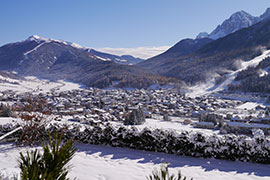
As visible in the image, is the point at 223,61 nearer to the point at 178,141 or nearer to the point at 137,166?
the point at 178,141

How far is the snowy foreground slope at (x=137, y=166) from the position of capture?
628cm

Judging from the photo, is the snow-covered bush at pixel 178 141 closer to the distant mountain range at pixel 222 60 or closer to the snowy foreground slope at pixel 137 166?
the snowy foreground slope at pixel 137 166

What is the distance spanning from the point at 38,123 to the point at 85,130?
2418 mm

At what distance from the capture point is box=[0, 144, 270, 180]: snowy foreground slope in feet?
20.6

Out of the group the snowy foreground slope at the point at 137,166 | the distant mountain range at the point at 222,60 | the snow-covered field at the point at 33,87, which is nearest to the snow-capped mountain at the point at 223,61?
the distant mountain range at the point at 222,60

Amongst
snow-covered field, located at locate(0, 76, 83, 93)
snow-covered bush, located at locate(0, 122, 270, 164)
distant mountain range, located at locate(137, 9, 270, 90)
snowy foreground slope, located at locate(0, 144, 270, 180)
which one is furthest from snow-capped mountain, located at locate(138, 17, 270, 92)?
snowy foreground slope, located at locate(0, 144, 270, 180)

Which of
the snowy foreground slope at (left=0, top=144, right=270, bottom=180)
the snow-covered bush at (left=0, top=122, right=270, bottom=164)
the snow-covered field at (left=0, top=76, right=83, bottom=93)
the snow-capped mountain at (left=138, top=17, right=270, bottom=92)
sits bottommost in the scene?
the snowy foreground slope at (left=0, top=144, right=270, bottom=180)

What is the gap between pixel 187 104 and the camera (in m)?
63.3

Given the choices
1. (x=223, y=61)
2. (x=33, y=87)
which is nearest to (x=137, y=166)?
(x=33, y=87)

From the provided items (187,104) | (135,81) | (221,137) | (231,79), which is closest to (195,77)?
(231,79)

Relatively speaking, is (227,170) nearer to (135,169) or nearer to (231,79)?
(135,169)

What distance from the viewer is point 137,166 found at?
6980 mm

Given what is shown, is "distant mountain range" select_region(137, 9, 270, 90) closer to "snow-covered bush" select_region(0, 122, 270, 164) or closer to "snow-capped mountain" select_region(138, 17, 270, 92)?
"snow-capped mountain" select_region(138, 17, 270, 92)

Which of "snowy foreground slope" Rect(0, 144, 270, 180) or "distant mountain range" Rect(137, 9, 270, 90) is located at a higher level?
"distant mountain range" Rect(137, 9, 270, 90)
